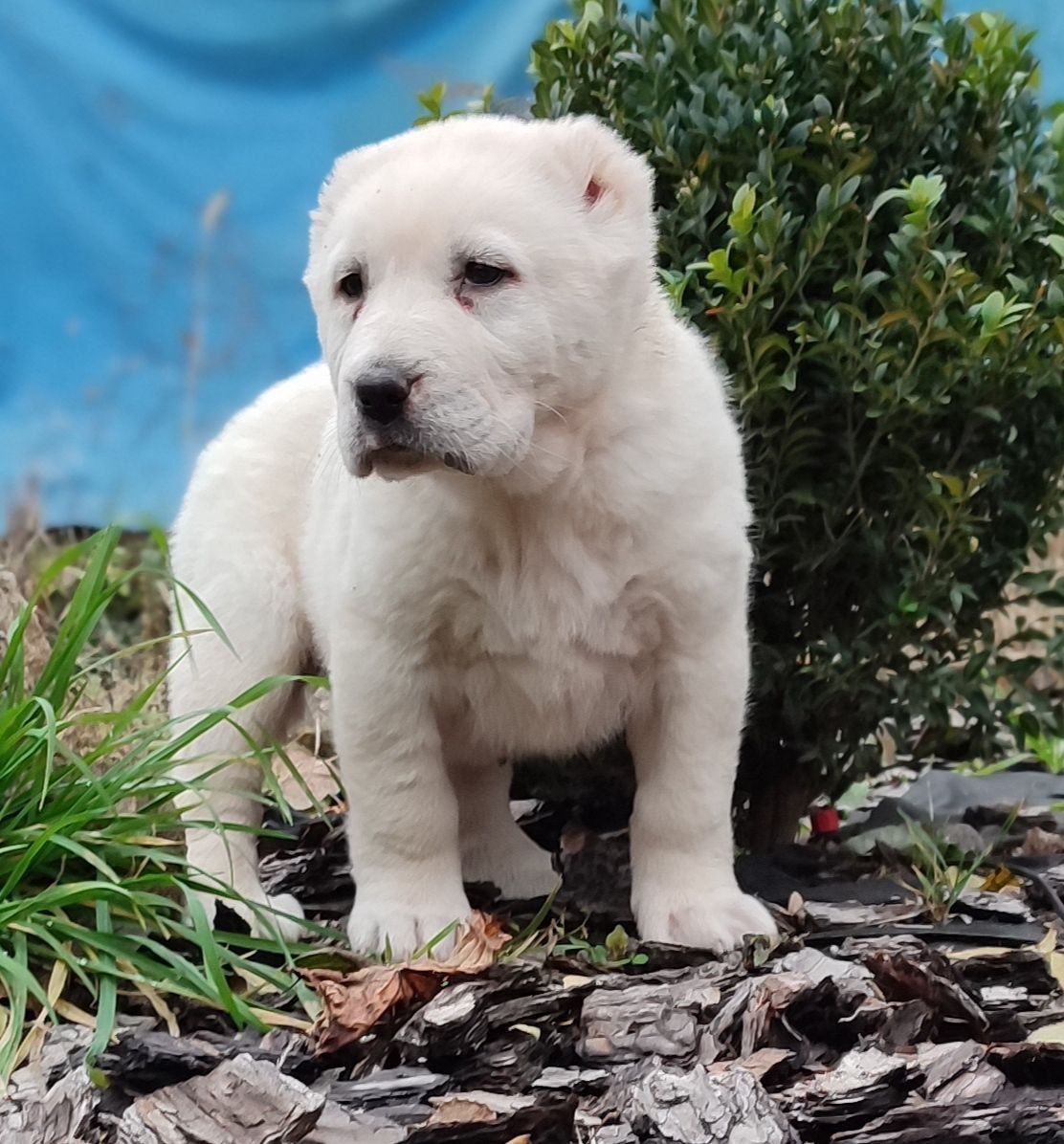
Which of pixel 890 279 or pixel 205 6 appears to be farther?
pixel 205 6

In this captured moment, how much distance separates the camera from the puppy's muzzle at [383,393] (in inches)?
107

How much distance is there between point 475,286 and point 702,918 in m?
1.38

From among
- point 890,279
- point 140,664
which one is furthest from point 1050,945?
point 140,664

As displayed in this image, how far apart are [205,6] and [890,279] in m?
3.84

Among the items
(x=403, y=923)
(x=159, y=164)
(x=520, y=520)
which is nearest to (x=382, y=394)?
(x=520, y=520)

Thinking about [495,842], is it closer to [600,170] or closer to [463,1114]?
[463,1114]

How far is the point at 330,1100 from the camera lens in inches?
96.8

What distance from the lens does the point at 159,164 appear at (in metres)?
6.54

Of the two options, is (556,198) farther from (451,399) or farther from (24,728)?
(24,728)

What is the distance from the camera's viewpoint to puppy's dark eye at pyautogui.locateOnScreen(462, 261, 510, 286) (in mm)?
2881

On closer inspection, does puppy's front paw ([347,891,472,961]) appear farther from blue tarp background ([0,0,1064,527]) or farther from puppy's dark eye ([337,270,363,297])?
blue tarp background ([0,0,1064,527])

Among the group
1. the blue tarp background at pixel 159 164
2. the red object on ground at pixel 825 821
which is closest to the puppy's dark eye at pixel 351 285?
the red object on ground at pixel 825 821

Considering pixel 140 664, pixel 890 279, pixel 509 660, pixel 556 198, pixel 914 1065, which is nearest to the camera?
pixel 914 1065

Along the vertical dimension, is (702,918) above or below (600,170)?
below
